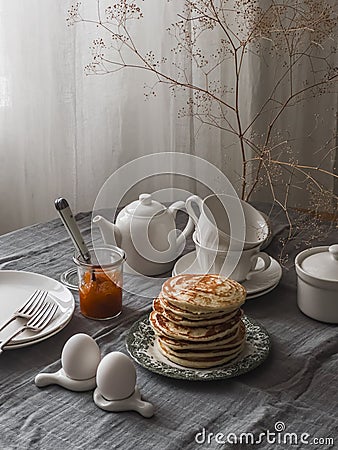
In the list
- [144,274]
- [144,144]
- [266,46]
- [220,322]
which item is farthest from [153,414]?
[266,46]

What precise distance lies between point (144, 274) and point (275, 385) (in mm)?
472

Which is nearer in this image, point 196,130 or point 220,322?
point 220,322

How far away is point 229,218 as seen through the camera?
1510 millimetres

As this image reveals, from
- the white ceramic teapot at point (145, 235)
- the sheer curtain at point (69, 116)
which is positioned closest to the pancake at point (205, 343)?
the white ceramic teapot at point (145, 235)

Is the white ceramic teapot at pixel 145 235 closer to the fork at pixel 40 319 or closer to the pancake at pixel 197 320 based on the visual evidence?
the fork at pixel 40 319

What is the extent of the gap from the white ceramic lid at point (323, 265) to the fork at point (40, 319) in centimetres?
45

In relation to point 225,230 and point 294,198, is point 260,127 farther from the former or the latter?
point 225,230

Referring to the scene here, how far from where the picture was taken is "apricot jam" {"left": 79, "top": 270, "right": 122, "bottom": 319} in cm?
134

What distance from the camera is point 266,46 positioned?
243cm

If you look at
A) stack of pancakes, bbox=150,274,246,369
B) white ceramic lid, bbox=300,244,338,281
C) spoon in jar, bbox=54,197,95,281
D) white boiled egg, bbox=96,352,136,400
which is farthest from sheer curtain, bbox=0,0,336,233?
white boiled egg, bbox=96,352,136,400

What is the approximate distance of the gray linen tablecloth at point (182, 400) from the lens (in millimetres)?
1002

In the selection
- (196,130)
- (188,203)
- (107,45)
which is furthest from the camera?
(196,130)

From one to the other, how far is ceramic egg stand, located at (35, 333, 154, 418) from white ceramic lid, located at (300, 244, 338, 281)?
16.0 inches

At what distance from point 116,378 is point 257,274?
481 mm
